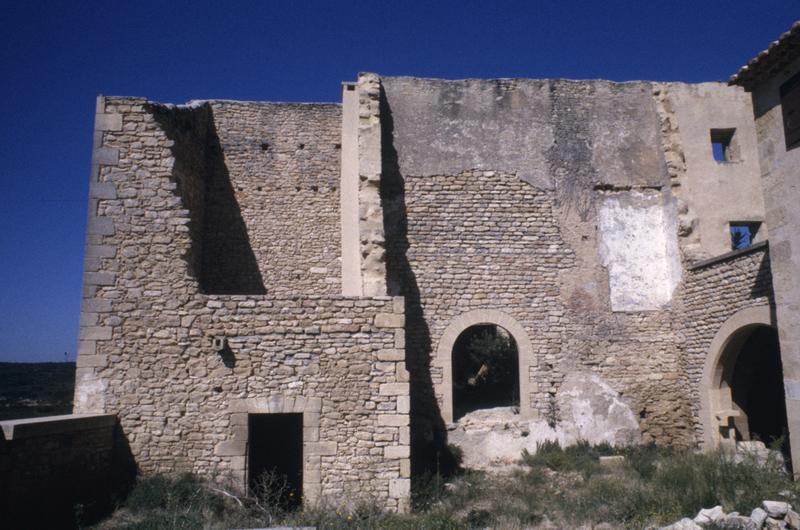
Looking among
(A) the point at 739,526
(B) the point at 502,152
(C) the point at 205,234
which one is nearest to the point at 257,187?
(C) the point at 205,234

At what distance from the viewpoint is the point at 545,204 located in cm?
1137

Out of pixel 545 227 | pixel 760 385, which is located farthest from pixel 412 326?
pixel 760 385

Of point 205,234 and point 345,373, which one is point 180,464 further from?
point 205,234

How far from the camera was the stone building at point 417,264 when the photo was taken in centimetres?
796

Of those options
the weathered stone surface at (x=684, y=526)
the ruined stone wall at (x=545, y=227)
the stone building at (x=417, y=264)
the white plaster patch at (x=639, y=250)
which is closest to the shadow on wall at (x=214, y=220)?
the stone building at (x=417, y=264)

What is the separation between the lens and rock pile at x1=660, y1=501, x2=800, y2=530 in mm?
6090

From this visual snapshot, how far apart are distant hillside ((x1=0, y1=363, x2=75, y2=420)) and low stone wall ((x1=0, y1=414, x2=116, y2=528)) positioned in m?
8.15

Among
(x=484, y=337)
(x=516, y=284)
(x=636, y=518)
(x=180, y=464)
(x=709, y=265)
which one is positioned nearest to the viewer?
(x=636, y=518)

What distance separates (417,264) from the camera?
10.9 meters

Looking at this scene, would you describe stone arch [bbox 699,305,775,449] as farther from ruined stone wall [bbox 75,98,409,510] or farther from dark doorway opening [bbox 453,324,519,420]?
ruined stone wall [bbox 75,98,409,510]

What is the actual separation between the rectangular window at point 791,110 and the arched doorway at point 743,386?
111 inches

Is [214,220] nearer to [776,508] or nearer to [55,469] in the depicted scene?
[55,469]

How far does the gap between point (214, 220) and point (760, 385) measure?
10525mm

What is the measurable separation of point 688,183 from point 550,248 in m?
2.94
